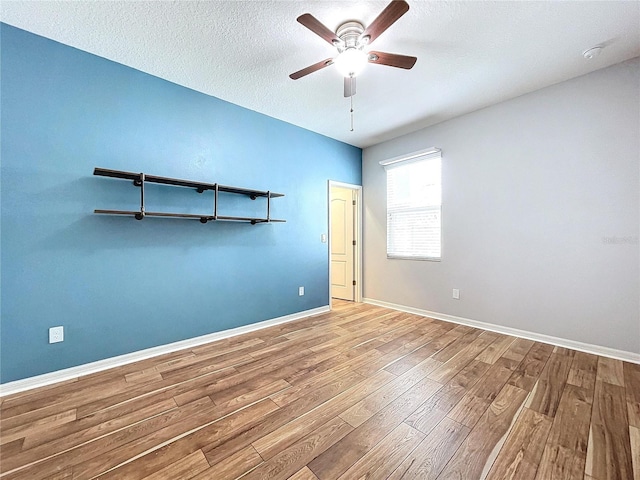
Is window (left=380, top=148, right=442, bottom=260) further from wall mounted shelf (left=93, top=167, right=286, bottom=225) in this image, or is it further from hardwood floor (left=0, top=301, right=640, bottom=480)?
Answer: wall mounted shelf (left=93, top=167, right=286, bottom=225)

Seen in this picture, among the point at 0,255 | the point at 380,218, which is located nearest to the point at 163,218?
the point at 0,255

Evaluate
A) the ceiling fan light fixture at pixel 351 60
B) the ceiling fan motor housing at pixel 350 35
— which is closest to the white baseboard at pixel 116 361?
the ceiling fan light fixture at pixel 351 60

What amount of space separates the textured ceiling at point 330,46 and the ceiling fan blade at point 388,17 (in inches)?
8.9

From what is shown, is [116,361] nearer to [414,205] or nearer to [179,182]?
[179,182]

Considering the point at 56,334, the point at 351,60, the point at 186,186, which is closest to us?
the point at 351,60

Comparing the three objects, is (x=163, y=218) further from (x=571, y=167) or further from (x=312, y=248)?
(x=571, y=167)

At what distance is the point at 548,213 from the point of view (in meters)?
2.90

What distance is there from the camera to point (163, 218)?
2713mm

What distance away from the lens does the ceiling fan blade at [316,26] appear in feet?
5.25

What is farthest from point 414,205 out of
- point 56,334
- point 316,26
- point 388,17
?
point 56,334

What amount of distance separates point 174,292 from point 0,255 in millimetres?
1268

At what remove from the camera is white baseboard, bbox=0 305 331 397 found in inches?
80.6

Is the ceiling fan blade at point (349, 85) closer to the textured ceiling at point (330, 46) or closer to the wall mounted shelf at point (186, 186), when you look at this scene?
the textured ceiling at point (330, 46)

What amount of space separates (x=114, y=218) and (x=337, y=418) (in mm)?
2554
